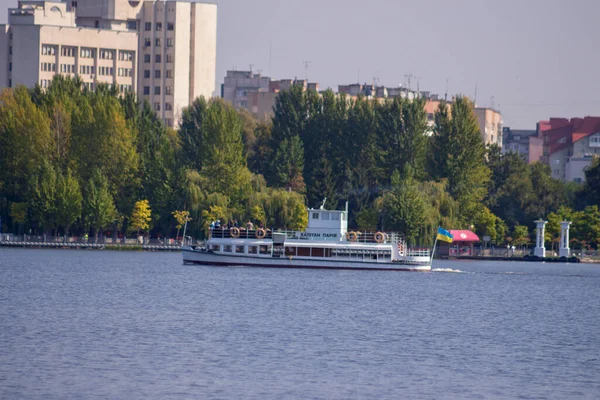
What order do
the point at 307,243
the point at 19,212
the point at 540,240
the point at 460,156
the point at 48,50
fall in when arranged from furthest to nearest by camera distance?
the point at 48,50 → the point at 540,240 → the point at 460,156 → the point at 19,212 → the point at 307,243

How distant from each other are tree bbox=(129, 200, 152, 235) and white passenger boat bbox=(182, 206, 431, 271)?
2739 cm

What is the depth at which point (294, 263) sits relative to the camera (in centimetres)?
10444

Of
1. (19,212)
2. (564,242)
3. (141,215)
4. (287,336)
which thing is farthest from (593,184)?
(287,336)

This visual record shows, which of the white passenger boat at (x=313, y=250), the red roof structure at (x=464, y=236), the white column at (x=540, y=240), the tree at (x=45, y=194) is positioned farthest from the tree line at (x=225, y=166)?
the white passenger boat at (x=313, y=250)

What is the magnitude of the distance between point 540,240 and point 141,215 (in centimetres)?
4301

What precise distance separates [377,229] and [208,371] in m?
86.6

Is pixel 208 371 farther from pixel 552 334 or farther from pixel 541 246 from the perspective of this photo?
pixel 541 246

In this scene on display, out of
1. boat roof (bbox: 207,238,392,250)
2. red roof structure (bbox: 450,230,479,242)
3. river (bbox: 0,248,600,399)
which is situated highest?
red roof structure (bbox: 450,230,479,242)

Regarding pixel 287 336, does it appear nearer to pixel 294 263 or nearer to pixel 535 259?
pixel 294 263

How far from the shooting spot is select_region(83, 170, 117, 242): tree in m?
130

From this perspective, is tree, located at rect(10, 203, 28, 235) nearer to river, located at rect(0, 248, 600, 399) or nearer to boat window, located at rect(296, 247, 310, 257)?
river, located at rect(0, 248, 600, 399)

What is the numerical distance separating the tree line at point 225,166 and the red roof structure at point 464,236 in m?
1.20

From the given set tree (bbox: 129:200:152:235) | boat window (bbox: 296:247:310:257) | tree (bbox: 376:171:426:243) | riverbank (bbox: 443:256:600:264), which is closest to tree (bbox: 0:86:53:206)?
A: tree (bbox: 129:200:152:235)

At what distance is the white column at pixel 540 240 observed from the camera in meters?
142
